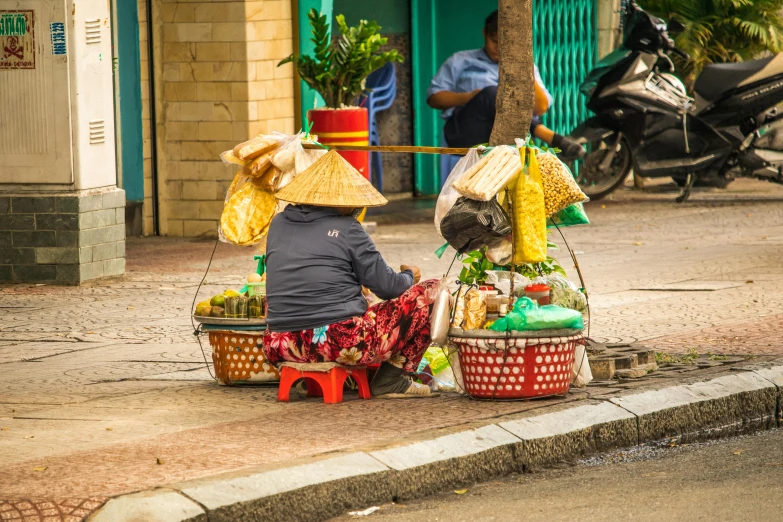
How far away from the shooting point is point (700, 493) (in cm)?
566

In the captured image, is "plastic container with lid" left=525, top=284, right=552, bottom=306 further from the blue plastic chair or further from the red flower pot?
the blue plastic chair

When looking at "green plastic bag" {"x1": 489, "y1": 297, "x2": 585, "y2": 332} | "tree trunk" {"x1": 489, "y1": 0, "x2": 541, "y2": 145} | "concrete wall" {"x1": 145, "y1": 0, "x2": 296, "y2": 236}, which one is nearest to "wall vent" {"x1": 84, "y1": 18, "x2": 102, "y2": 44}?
"concrete wall" {"x1": 145, "y1": 0, "x2": 296, "y2": 236}

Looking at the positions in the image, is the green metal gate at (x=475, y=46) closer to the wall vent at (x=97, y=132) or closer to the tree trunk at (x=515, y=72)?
the wall vent at (x=97, y=132)

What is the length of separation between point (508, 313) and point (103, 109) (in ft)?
18.7

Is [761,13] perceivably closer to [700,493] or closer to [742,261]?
[742,261]

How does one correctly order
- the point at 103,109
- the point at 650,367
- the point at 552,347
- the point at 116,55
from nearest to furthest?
1. the point at 552,347
2. the point at 650,367
3. the point at 103,109
4. the point at 116,55

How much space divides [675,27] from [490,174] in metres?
10.7

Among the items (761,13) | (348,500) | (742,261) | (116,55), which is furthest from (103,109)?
(761,13)

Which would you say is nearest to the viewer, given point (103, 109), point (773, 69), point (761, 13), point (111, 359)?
point (111, 359)

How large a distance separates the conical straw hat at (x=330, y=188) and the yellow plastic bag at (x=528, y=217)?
643 mm

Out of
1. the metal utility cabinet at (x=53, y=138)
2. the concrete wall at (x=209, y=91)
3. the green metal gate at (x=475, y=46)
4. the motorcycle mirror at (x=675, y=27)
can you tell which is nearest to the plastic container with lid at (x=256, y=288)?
the metal utility cabinet at (x=53, y=138)

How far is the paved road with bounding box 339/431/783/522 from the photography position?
212 inches

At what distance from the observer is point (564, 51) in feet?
61.1

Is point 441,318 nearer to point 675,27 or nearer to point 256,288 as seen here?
point 256,288
